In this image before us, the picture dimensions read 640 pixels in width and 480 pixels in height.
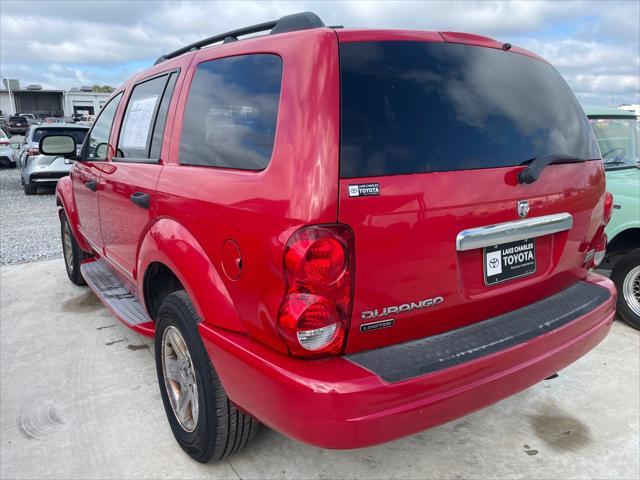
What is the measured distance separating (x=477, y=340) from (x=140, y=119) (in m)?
2.39

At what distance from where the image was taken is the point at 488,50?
2287 millimetres

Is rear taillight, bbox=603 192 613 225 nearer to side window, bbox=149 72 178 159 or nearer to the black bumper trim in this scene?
the black bumper trim

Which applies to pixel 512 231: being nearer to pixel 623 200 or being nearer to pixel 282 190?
pixel 282 190

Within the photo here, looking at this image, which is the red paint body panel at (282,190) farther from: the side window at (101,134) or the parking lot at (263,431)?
the side window at (101,134)

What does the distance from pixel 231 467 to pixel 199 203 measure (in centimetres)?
135

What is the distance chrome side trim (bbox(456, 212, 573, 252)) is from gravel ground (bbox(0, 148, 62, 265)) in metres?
6.26

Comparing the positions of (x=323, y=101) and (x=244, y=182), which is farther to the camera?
(x=244, y=182)

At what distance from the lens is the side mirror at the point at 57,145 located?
13.7 ft

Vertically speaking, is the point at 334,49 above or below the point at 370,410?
above

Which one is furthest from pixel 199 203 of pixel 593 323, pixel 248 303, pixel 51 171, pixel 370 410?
pixel 51 171

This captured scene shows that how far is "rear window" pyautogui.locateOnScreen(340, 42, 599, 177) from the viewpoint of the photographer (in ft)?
6.10

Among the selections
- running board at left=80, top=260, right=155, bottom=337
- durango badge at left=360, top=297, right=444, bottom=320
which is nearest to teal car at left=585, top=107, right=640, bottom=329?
durango badge at left=360, top=297, right=444, bottom=320

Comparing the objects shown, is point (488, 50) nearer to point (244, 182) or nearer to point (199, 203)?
point (244, 182)

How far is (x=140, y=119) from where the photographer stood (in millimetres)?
3160
